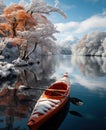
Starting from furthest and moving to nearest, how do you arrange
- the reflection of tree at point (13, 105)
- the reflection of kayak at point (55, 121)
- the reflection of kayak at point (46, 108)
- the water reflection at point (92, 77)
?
the water reflection at point (92, 77)
the reflection of tree at point (13, 105)
the reflection of kayak at point (55, 121)
the reflection of kayak at point (46, 108)

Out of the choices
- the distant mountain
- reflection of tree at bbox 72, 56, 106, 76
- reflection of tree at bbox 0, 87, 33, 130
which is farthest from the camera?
the distant mountain

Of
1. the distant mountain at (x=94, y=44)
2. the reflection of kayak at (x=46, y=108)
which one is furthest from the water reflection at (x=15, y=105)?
the distant mountain at (x=94, y=44)

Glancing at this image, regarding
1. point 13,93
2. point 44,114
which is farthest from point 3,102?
point 44,114

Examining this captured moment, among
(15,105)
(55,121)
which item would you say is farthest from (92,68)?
(55,121)

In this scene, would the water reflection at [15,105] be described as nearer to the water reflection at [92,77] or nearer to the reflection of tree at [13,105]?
the reflection of tree at [13,105]

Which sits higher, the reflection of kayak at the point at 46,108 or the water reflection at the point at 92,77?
the reflection of kayak at the point at 46,108

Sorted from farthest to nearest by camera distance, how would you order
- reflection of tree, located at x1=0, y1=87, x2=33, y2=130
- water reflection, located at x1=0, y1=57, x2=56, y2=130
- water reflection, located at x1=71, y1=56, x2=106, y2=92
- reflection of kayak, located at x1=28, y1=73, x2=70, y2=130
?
water reflection, located at x1=71, y1=56, x2=106, y2=92 → reflection of tree, located at x1=0, y1=87, x2=33, y2=130 → water reflection, located at x1=0, y1=57, x2=56, y2=130 → reflection of kayak, located at x1=28, y1=73, x2=70, y2=130

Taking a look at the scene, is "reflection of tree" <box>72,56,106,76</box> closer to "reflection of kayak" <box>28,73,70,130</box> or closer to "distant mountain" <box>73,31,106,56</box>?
"reflection of kayak" <box>28,73,70,130</box>

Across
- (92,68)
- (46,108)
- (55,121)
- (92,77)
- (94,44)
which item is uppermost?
(94,44)

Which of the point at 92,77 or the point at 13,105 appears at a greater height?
the point at 92,77

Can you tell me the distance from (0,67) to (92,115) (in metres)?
13.9

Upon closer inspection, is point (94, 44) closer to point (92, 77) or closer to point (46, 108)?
point (92, 77)

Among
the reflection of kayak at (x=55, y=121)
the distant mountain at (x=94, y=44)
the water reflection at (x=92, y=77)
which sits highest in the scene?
the distant mountain at (x=94, y=44)

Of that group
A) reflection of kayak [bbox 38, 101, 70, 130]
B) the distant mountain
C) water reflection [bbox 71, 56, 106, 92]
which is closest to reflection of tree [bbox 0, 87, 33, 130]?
reflection of kayak [bbox 38, 101, 70, 130]
